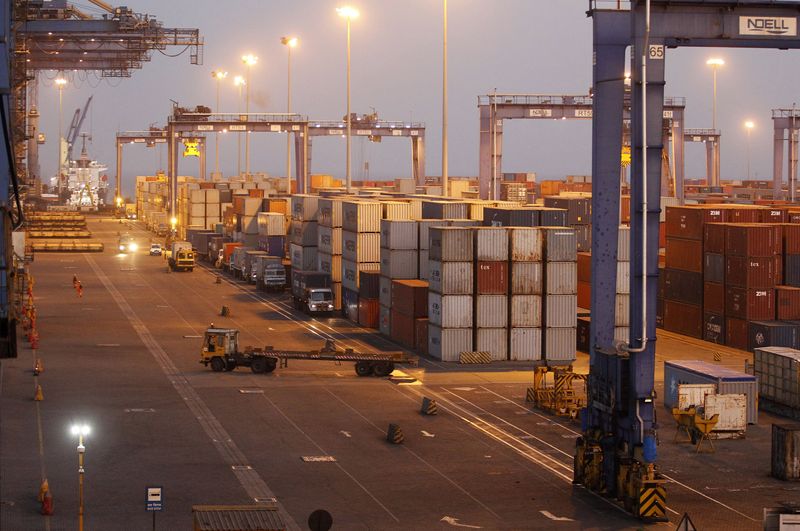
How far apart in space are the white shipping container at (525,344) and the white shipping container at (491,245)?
3567 millimetres

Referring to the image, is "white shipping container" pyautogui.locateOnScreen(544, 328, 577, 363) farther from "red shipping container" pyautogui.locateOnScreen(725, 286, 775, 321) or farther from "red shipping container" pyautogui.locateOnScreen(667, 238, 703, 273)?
"red shipping container" pyautogui.locateOnScreen(667, 238, 703, 273)

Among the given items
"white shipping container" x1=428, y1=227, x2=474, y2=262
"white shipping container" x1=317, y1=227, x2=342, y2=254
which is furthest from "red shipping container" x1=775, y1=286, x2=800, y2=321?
"white shipping container" x1=317, y1=227, x2=342, y2=254

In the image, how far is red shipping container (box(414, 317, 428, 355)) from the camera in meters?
63.0

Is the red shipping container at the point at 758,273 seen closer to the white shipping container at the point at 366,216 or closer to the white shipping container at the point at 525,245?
the white shipping container at the point at 525,245

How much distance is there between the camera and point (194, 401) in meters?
50.1

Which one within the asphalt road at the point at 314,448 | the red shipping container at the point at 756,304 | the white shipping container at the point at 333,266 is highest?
the white shipping container at the point at 333,266

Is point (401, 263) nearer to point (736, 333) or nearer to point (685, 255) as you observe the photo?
point (685, 255)

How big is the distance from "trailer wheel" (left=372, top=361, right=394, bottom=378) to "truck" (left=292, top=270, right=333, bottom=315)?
22.6 m

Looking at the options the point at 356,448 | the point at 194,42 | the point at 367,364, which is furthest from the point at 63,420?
the point at 194,42

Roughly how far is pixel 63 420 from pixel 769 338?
113ft

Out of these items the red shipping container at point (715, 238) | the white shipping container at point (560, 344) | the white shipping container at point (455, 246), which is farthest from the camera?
the red shipping container at point (715, 238)

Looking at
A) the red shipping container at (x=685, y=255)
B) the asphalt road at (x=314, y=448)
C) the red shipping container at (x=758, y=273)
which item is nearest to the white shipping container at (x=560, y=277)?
the asphalt road at (x=314, y=448)

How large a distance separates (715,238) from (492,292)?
49.9ft

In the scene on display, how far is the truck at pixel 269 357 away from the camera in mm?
56438
